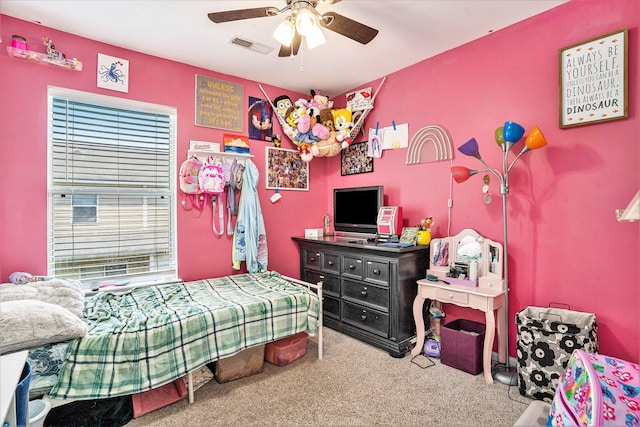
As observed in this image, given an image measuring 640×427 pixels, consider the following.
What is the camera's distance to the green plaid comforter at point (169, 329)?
1.80 meters

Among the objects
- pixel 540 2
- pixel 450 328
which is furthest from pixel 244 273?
pixel 540 2

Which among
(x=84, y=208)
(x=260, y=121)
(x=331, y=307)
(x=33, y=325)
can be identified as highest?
(x=260, y=121)

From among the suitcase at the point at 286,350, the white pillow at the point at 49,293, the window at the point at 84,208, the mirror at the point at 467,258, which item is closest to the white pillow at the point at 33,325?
the white pillow at the point at 49,293

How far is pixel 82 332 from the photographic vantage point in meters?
1.81

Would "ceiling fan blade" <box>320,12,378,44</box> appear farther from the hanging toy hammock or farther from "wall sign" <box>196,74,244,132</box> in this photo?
"wall sign" <box>196,74,244,132</box>

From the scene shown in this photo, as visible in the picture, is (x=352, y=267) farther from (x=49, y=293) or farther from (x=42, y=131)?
(x=42, y=131)

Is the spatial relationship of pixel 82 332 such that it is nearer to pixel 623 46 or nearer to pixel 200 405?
pixel 200 405

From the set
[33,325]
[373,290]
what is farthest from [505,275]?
[33,325]

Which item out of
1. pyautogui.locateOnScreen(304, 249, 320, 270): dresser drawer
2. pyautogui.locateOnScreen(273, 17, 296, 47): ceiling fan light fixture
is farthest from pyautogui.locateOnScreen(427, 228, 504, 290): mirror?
pyautogui.locateOnScreen(273, 17, 296, 47): ceiling fan light fixture

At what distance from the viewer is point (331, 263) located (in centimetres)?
337

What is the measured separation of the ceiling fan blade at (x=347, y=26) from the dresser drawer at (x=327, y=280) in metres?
2.18

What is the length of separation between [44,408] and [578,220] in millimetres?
3496

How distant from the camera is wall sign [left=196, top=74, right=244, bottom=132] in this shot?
320 centimetres

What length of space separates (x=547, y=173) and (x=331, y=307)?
7.37 feet
